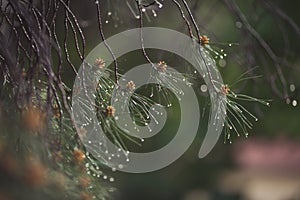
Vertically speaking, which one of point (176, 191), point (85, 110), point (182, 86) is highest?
point (176, 191)

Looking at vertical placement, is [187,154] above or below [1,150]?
above

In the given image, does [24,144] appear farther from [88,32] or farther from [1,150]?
[88,32]

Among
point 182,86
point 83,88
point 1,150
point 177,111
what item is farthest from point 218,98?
point 177,111

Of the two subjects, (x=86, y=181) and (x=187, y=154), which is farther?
(x=187, y=154)

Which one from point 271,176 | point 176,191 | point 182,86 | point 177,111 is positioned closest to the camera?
point 182,86

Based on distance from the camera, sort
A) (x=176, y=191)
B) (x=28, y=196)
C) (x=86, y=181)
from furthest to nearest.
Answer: (x=176, y=191) < (x=86, y=181) < (x=28, y=196)

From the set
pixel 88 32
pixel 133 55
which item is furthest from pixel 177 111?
pixel 88 32

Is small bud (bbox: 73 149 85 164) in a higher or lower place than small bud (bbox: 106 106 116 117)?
lower

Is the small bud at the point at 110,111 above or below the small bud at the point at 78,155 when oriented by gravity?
above

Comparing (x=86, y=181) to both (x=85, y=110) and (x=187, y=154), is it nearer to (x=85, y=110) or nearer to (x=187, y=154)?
(x=85, y=110)
